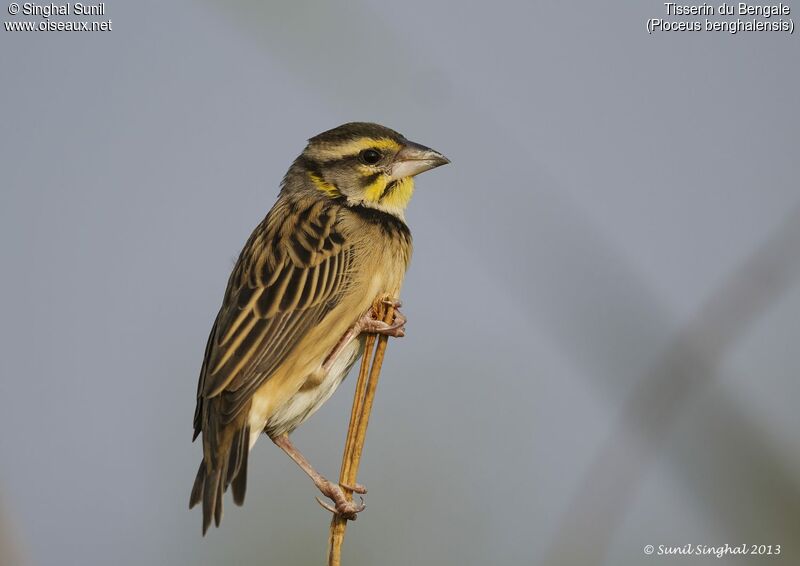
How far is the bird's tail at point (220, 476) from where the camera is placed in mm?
3723

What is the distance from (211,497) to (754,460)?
2187 millimetres

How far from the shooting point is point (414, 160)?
4.92 metres

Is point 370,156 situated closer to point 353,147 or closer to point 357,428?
point 353,147

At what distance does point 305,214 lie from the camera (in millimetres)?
4844

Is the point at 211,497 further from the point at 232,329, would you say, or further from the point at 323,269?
the point at 323,269

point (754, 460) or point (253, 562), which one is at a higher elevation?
point (754, 460)

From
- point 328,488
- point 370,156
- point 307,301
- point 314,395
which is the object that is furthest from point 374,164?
point 328,488

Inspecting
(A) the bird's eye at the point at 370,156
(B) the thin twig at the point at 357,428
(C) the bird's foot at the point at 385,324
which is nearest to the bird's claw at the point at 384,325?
(C) the bird's foot at the point at 385,324

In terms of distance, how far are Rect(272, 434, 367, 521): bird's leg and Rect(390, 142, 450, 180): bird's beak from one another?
58.5 inches

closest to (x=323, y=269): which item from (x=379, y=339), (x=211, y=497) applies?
(x=379, y=339)

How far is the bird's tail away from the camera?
372 centimetres

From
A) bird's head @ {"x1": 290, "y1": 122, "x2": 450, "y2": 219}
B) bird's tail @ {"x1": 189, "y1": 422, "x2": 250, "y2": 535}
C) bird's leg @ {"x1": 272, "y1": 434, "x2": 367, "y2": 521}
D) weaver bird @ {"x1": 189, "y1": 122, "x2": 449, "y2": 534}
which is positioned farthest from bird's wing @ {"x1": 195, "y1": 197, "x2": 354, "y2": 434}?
bird's leg @ {"x1": 272, "y1": 434, "x2": 367, "y2": 521}

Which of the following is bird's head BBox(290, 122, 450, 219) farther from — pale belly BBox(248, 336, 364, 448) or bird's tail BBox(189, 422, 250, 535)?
bird's tail BBox(189, 422, 250, 535)

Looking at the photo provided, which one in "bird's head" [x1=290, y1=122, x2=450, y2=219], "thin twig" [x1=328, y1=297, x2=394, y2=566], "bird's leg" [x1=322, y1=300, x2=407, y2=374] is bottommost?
"thin twig" [x1=328, y1=297, x2=394, y2=566]
